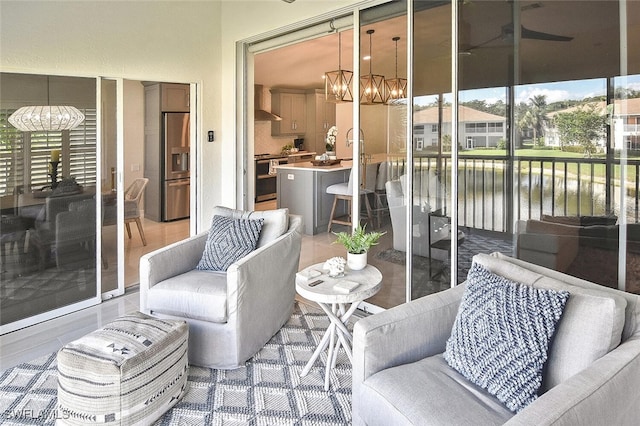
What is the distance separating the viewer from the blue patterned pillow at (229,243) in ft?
10.4

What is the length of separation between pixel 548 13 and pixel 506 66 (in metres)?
0.35

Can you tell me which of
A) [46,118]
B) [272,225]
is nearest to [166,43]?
[46,118]

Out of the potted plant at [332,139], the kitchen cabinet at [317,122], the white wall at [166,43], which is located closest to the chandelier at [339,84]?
the potted plant at [332,139]

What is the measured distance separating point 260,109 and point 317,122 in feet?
5.27

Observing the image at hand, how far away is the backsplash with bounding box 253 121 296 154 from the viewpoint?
969 centimetres

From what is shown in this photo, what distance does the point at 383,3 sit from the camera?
3.36m

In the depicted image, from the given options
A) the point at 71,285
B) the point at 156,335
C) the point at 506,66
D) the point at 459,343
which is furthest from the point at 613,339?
the point at 71,285

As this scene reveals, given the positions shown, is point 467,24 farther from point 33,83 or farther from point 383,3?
point 33,83

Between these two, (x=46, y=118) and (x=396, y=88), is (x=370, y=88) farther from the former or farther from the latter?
(x=46, y=118)

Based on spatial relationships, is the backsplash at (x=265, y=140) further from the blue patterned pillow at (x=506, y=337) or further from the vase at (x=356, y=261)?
the blue patterned pillow at (x=506, y=337)

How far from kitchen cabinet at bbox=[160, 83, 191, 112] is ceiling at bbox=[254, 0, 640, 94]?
2327 mm

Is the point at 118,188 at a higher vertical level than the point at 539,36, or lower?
lower

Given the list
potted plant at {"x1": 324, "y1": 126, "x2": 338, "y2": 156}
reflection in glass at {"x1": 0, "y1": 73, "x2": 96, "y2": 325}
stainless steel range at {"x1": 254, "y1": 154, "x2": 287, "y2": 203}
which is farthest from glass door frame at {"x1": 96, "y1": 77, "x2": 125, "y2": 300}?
stainless steel range at {"x1": 254, "y1": 154, "x2": 287, "y2": 203}

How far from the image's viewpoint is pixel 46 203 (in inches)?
141
